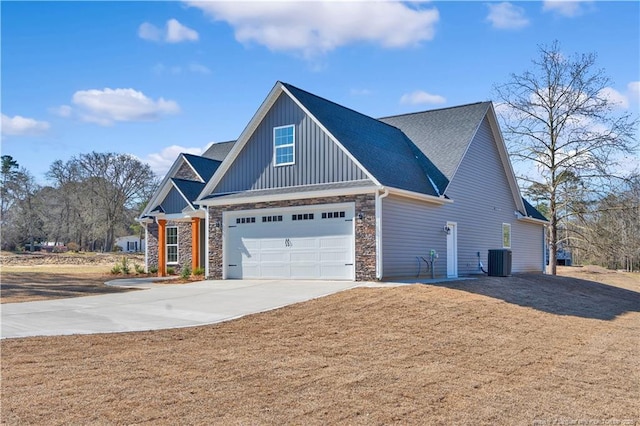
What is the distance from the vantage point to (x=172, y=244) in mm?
26266

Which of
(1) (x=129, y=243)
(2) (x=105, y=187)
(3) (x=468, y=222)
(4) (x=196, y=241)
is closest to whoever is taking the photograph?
(3) (x=468, y=222)

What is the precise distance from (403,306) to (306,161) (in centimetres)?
728

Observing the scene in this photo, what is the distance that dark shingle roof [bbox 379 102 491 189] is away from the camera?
806 inches

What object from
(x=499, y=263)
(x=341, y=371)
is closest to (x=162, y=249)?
(x=499, y=263)

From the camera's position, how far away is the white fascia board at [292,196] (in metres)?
16.1

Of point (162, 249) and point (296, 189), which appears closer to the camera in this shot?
point (296, 189)

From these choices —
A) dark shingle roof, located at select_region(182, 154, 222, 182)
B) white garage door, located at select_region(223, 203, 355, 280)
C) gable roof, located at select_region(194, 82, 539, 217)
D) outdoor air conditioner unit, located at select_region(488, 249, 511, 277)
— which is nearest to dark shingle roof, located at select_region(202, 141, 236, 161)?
dark shingle roof, located at select_region(182, 154, 222, 182)

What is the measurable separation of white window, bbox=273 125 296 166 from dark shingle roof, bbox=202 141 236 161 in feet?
42.8

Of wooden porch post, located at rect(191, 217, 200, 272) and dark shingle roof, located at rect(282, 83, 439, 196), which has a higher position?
dark shingle roof, located at rect(282, 83, 439, 196)

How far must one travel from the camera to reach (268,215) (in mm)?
18531

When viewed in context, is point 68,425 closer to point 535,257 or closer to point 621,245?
point 535,257

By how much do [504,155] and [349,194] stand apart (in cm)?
1057

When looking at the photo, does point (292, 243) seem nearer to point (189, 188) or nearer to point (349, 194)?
point (349, 194)

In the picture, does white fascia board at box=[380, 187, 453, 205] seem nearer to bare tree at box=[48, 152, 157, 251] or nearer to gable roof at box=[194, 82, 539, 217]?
gable roof at box=[194, 82, 539, 217]
